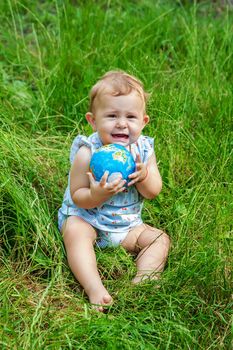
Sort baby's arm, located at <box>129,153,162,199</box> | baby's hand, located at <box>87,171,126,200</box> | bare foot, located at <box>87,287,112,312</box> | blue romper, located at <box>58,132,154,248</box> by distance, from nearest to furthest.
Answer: bare foot, located at <box>87,287,112,312</box>, baby's hand, located at <box>87,171,126,200</box>, baby's arm, located at <box>129,153,162,199</box>, blue romper, located at <box>58,132,154,248</box>

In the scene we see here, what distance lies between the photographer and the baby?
10.1 ft

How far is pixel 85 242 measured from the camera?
314cm

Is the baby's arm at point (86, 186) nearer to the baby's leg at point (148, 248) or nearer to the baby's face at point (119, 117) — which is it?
the baby's face at point (119, 117)

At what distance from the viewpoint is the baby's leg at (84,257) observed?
2955 mm

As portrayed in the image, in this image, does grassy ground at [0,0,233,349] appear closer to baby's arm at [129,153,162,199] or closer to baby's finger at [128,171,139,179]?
baby's arm at [129,153,162,199]

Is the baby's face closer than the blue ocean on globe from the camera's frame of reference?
No

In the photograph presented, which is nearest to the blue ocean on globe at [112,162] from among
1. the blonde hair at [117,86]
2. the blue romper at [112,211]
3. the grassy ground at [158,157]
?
the blue romper at [112,211]

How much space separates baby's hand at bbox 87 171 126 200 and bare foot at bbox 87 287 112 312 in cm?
37

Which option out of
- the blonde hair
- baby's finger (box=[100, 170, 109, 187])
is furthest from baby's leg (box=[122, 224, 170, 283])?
the blonde hair

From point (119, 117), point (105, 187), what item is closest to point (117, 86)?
point (119, 117)

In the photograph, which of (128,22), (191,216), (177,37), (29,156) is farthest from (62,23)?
(191,216)

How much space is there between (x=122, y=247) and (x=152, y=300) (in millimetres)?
394

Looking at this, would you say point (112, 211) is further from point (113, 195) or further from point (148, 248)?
point (148, 248)

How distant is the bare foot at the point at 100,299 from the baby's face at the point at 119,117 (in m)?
0.63
